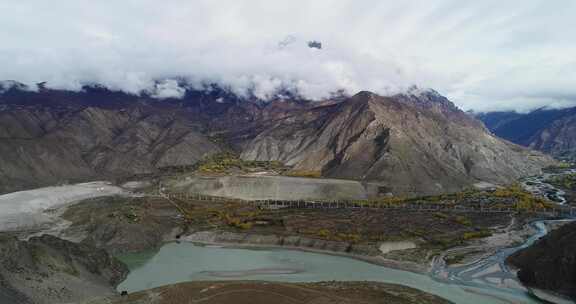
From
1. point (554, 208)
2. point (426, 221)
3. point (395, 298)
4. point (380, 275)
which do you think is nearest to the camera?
point (395, 298)

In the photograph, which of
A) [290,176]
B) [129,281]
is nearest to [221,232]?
[129,281]

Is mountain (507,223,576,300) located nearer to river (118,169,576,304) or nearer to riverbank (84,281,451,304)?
river (118,169,576,304)

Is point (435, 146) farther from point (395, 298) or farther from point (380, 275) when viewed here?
point (395, 298)

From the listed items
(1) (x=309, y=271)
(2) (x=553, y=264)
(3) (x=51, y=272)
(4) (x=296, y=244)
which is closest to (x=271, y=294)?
(1) (x=309, y=271)

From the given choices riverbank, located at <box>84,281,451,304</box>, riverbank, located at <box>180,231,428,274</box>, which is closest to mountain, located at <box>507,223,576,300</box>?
riverbank, located at <box>180,231,428,274</box>

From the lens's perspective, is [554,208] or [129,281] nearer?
[129,281]

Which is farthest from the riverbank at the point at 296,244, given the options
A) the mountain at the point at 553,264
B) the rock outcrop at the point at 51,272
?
the rock outcrop at the point at 51,272

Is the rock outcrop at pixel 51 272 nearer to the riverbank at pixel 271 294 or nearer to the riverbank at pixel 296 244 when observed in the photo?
the riverbank at pixel 271 294

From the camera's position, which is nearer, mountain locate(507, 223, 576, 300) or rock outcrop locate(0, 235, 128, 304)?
rock outcrop locate(0, 235, 128, 304)
